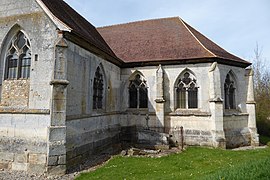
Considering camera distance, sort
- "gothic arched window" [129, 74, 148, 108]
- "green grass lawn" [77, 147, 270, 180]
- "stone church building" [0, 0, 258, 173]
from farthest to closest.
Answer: "gothic arched window" [129, 74, 148, 108], "stone church building" [0, 0, 258, 173], "green grass lawn" [77, 147, 270, 180]

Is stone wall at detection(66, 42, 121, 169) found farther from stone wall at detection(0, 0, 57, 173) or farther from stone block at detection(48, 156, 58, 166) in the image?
stone wall at detection(0, 0, 57, 173)

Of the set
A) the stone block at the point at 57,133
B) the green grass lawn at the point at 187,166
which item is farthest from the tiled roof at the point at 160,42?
the stone block at the point at 57,133

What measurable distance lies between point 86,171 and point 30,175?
1944mm

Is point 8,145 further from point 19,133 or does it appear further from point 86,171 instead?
point 86,171

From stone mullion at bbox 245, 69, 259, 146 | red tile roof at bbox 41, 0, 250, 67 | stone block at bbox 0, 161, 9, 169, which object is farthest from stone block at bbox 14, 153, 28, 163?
stone mullion at bbox 245, 69, 259, 146

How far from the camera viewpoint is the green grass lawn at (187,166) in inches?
200

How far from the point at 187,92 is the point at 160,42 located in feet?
14.3

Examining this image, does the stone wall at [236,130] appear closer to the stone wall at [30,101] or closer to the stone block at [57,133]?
the stone block at [57,133]

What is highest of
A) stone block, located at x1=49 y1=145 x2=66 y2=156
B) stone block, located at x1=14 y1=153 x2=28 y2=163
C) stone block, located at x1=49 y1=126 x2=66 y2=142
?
stone block, located at x1=49 y1=126 x2=66 y2=142

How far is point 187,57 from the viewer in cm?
1248

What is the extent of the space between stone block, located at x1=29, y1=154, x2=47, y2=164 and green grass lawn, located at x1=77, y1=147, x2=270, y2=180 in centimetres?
156

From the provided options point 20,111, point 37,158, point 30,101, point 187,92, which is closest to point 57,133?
point 37,158

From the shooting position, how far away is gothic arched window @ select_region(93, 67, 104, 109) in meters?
10.6

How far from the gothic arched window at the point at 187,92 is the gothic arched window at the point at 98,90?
16.6 ft
